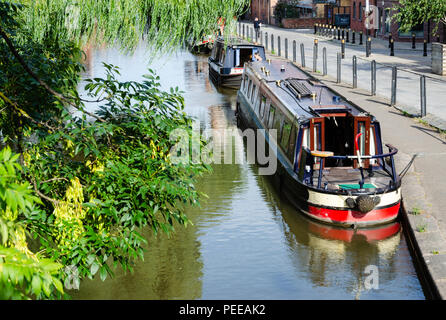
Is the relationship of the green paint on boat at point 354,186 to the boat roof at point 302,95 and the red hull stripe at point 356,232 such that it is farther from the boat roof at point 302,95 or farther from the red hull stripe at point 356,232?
the boat roof at point 302,95

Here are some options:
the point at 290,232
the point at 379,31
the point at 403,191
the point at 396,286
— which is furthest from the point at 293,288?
the point at 379,31

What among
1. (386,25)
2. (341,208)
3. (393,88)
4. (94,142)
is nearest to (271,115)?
(341,208)

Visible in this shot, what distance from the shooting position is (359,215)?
41.4 feet

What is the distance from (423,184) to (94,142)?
29.2ft

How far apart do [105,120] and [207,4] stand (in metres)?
1.61

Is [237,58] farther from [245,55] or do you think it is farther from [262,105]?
[262,105]

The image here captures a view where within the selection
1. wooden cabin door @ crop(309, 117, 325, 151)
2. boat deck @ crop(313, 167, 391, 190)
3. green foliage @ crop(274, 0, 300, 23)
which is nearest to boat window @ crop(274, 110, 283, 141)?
wooden cabin door @ crop(309, 117, 325, 151)

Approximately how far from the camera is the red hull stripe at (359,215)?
12.6 m

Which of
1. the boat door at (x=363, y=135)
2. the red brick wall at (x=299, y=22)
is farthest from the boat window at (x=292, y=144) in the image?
the red brick wall at (x=299, y=22)

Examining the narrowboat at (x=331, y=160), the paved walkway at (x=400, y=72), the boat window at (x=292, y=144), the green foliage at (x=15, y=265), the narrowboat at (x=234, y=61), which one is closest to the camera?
the green foliage at (x=15, y=265)

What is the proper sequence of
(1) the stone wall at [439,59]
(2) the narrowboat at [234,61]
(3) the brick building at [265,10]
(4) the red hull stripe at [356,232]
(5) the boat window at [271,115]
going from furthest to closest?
(3) the brick building at [265,10] → (2) the narrowboat at [234,61] → (1) the stone wall at [439,59] → (5) the boat window at [271,115] → (4) the red hull stripe at [356,232]

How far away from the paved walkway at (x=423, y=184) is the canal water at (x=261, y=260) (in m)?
0.50

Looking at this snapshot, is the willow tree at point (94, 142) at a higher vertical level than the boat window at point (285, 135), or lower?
higher

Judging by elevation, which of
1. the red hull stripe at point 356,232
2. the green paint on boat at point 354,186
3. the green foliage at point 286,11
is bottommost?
the red hull stripe at point 356,232
